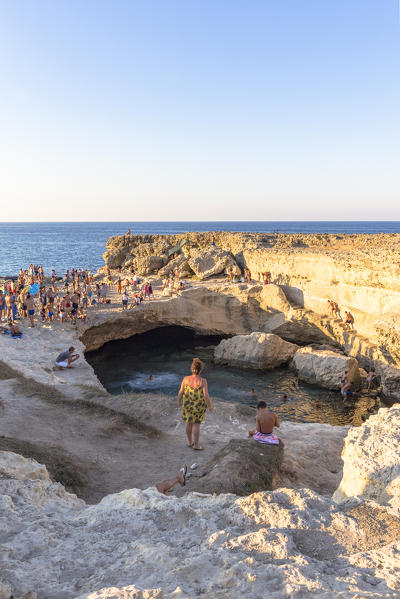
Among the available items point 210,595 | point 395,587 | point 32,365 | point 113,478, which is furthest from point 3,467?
point 32,365

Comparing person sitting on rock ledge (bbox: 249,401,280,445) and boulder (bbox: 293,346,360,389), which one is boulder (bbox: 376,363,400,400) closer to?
boulder (bbox: 293,346,360,389)

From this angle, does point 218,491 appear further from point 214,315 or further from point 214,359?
point 214,315

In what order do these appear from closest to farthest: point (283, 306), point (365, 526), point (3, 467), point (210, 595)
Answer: point (210, 595) → point (365, 526) → point (3, 467) → point (283, 306)

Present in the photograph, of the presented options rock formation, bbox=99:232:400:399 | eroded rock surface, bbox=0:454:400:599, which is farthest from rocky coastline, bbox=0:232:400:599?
rock formation, bbox=99:232:400:399

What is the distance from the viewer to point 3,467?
5320 mm

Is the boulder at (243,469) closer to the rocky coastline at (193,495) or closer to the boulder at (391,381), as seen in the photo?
the rocky coastline at (193,495)

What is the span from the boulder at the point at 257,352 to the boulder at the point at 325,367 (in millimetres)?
1363

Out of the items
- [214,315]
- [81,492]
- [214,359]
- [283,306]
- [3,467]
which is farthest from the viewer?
[214,315]

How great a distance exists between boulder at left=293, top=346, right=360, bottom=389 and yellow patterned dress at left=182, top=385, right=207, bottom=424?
12.9m

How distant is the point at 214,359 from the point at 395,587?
20.3 meters

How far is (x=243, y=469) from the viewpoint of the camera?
6.53 metres

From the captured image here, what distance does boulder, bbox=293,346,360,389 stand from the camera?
19.3 m

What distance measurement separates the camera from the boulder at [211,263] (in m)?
30.3

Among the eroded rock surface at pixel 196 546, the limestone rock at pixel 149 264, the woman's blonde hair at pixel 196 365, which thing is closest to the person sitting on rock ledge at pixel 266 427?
the woman's blonde hair at pixel 196 365
